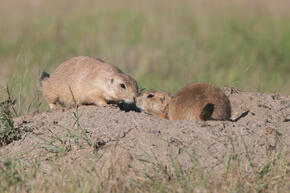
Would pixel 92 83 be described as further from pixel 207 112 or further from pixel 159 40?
pixel 159 40

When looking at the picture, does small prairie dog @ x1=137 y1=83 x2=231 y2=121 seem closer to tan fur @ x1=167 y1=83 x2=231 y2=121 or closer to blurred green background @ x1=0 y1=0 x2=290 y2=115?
tan fur @ x1=167 y1=83 x2=231 y2=121

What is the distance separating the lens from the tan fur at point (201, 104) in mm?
4926

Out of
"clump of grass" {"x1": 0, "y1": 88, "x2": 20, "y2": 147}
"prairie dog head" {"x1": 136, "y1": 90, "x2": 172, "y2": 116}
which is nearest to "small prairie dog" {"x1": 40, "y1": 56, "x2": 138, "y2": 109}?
"prairie dog head" {"x1": 136, "y1": 90, "x2": 172, "y2": 116}

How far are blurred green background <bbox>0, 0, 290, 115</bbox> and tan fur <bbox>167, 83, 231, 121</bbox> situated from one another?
3.12 m

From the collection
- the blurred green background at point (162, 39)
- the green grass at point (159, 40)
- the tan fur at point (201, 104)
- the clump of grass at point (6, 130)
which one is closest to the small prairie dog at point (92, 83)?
the green grass at point (159, 40)

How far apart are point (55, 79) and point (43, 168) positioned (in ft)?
6.71

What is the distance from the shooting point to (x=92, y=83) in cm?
567

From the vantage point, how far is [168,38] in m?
10.9

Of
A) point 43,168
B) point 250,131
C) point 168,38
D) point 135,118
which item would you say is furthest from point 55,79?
point 168,38

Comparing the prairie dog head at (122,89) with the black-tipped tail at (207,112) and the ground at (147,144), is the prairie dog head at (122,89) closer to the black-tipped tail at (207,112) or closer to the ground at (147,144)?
the ground at (147,144)

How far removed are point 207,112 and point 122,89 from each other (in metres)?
1.09

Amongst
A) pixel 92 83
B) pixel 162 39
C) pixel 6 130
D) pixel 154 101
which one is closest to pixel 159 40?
pixel 162 39

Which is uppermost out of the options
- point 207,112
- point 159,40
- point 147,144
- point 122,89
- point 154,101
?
point 159,40

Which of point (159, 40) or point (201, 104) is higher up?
point (159, 40)
